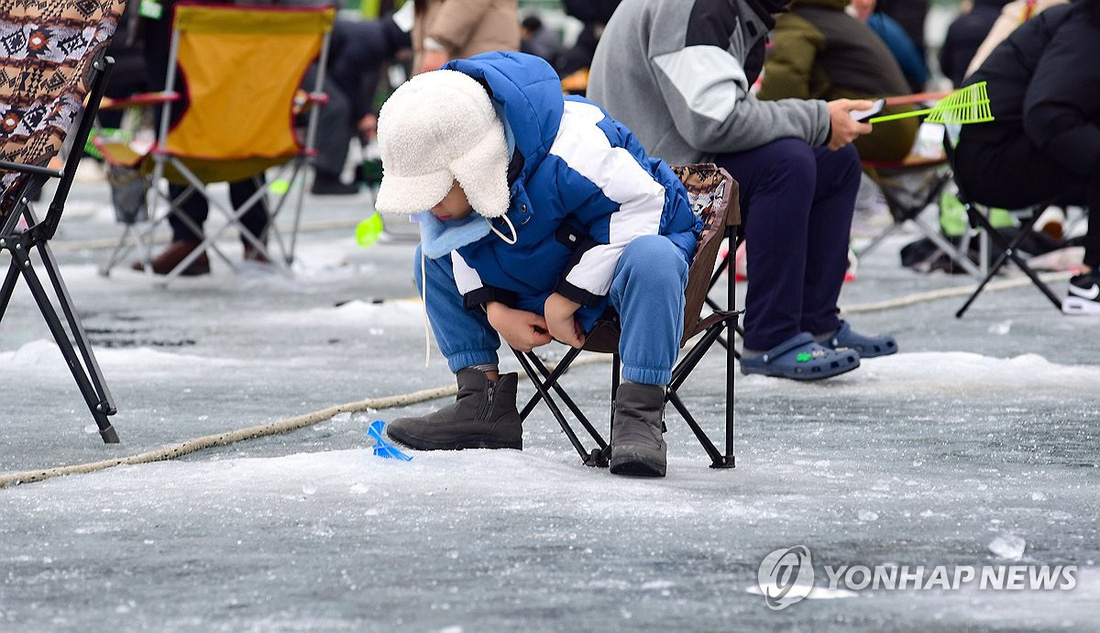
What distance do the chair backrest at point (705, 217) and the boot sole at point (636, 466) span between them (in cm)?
25

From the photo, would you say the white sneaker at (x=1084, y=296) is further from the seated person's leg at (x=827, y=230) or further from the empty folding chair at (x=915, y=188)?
the seated person's leg at (x=827, y=230)

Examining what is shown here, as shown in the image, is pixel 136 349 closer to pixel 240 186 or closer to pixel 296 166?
pixel 296 166

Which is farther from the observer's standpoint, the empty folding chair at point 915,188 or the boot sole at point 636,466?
the empty folding chair at point 915,188

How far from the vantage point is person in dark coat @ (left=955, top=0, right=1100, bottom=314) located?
18.2ft

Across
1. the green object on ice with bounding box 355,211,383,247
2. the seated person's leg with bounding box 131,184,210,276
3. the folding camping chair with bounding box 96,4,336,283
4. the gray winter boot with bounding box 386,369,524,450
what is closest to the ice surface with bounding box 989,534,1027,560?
the gray winter boot with bounding box 386,369,524,450

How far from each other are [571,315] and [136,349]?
2.31 meters

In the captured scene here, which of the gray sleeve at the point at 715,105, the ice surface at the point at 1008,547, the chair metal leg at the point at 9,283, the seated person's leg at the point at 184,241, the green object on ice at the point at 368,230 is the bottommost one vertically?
the seated person's leg at the point at 184,241

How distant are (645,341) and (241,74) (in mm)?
4153

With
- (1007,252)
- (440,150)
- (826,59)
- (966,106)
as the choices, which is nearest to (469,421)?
(440,150)

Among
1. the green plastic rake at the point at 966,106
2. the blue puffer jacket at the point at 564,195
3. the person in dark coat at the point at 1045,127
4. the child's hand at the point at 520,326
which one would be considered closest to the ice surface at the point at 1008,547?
the blue puffer jacket at the point at 564,195

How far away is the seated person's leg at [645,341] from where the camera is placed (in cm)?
314

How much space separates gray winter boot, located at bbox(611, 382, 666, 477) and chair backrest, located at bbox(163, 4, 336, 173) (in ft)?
13.2

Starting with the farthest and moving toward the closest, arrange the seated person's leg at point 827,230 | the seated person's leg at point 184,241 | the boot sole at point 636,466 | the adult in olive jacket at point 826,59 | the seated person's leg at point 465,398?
the seated person's leg at point 184,241 < the adult in olive jacket at point 826,59 < the seated person's leg at point 827,230 < the seated person's leg at point 465,398 < the boot sole at point 636,466

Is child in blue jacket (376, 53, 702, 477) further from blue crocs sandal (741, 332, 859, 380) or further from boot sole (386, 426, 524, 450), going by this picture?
blue crocs sandal (741, 332, 859, 380)
